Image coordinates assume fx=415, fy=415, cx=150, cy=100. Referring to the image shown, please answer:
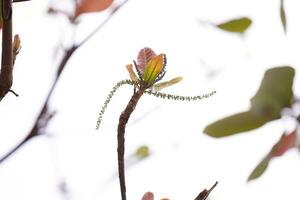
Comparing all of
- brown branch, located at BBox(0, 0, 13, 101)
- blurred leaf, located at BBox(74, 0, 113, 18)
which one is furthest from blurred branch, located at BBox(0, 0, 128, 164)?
brown branch, located at BBox(0, 0, 13, 101)

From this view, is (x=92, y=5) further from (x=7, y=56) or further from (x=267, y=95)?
(x=267, y=95)

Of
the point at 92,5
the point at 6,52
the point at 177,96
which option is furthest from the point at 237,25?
the point at 92,5

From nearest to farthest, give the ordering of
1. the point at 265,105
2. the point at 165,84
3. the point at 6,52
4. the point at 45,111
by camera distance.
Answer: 1. the point at 265,105
2. the point at 6,52
3. the point at 165,84
4. the point at 45,111

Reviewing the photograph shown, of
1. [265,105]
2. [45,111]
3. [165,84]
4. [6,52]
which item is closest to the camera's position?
[265,105]

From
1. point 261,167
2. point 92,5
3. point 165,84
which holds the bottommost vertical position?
point 261,167

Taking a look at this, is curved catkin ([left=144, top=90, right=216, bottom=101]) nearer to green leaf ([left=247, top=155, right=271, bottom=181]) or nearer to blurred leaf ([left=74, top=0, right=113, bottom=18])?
green leaf ([left=247, top=155, right=271, bottom=181])

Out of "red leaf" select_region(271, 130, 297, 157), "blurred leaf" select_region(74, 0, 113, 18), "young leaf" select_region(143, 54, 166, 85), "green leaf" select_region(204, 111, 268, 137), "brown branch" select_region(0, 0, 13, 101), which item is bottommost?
"red leaf" select_region(271, 130, 297, 157)

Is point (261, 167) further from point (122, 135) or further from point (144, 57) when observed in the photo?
point (144, 57)
